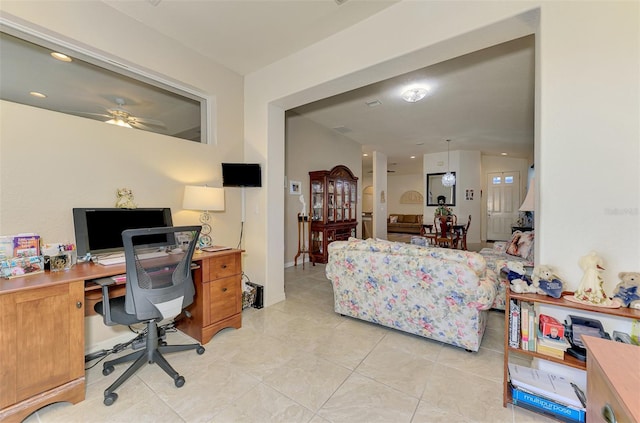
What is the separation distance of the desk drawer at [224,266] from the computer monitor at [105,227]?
1.72ft

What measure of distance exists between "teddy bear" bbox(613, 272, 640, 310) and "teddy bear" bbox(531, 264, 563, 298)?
24 centimetres

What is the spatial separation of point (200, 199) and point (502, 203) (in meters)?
8.85

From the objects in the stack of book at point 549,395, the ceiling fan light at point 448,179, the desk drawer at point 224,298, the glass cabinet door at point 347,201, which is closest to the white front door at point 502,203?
the ceiling fan light at point 448,179

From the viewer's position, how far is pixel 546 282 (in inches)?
58.2

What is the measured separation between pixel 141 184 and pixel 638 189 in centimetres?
353

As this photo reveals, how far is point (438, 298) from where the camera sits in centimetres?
215

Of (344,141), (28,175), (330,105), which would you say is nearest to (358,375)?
(28,175)

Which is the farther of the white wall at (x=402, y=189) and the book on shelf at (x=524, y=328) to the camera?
the white wall at (x=402, y=189)

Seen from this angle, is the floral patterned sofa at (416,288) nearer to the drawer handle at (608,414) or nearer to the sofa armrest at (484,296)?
the sofa armrest at (484,296)

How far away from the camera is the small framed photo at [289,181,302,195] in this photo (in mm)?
4825

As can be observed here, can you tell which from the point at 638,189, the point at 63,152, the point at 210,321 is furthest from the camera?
the point at 210,321

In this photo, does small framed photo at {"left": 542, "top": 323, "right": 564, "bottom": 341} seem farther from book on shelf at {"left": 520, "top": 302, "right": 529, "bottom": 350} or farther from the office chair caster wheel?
the office chair caster wheel

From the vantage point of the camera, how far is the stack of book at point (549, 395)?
138 centimetres

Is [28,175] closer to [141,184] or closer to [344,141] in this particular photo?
[141,184]
